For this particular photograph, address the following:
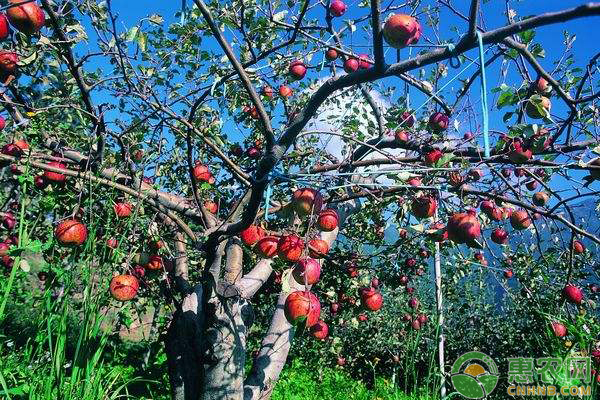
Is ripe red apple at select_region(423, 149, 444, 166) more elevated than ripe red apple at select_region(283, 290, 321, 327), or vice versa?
ripe red apple at select_region(423, 149, 444, 166)

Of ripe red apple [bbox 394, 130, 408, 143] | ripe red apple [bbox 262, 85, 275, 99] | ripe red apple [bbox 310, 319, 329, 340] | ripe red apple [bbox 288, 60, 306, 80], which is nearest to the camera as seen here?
ripe red apple [bbox 310, 319, 329, 340]

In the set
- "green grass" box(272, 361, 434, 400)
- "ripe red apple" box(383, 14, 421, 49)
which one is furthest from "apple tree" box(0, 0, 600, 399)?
"green grass" box(272, 361, 434, 400)

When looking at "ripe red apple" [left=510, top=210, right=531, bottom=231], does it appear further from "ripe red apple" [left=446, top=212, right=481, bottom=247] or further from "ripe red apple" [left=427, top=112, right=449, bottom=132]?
"ripe red apple" [left=446, top=212, right=481, bottom=247]

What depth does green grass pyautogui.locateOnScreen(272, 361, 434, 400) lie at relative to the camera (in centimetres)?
516

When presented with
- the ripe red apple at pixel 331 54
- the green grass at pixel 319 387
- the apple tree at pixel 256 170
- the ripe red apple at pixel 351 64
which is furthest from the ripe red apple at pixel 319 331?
the green grass at pixel 319 387

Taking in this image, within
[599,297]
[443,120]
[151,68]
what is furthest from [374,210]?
[599,297]

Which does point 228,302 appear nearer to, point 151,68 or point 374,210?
point 374,210

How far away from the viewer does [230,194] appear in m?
4.25

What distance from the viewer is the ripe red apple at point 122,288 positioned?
6.51 feet

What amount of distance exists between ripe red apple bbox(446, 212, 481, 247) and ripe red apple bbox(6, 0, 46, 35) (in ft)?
7.28

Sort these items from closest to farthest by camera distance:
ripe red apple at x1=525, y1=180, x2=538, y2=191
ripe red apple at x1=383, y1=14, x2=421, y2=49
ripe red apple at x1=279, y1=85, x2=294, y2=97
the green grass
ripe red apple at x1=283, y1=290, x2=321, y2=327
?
ripe red apple at x1=383, y1=14, x2=421, y2=49 < ripe red apple at x1=283, y1=290, x2=321, y2=327 < ripe red apple at x1=525, y1=180, x2=538, y2=191 < ripe red apple at x1=279, y1=85, x2=294, y2=97 < the green grass

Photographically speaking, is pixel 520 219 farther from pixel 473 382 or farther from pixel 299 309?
pixel 299 309

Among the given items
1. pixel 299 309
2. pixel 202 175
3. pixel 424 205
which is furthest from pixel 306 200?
pixel 202 175

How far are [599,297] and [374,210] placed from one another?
4.45 meters
